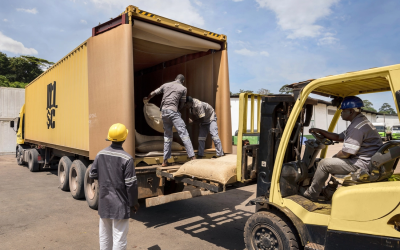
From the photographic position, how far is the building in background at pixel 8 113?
1816cm

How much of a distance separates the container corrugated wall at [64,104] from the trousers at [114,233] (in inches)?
117

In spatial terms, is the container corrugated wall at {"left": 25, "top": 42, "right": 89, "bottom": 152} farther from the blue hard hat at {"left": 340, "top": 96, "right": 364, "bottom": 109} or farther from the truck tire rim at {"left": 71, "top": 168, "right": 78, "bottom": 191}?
the blue hard hat at {"left": 340, "top": 96, "right": 364, "bottom": 109}

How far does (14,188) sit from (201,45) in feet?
20.2

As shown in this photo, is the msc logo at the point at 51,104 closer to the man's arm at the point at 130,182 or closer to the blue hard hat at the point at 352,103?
the man's arm at the point at 130,182

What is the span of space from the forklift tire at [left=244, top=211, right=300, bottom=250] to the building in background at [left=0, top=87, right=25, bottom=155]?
1939 cm

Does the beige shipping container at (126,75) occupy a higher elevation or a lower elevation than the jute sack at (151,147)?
higher

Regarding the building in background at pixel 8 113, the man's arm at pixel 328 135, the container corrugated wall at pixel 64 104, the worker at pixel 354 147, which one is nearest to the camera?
the worker at pixel 354 147

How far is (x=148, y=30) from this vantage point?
5.05 meters

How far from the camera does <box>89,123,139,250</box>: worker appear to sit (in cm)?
294

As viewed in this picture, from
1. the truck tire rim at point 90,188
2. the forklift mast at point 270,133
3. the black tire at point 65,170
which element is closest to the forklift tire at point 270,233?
the forklift mast at point 270,133

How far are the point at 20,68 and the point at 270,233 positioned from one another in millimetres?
44857

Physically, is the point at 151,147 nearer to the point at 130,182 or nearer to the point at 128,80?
the point at 128,80

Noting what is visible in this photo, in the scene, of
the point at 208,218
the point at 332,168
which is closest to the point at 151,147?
the point at 208,218

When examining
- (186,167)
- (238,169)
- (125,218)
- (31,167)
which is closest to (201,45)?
(186,167)
